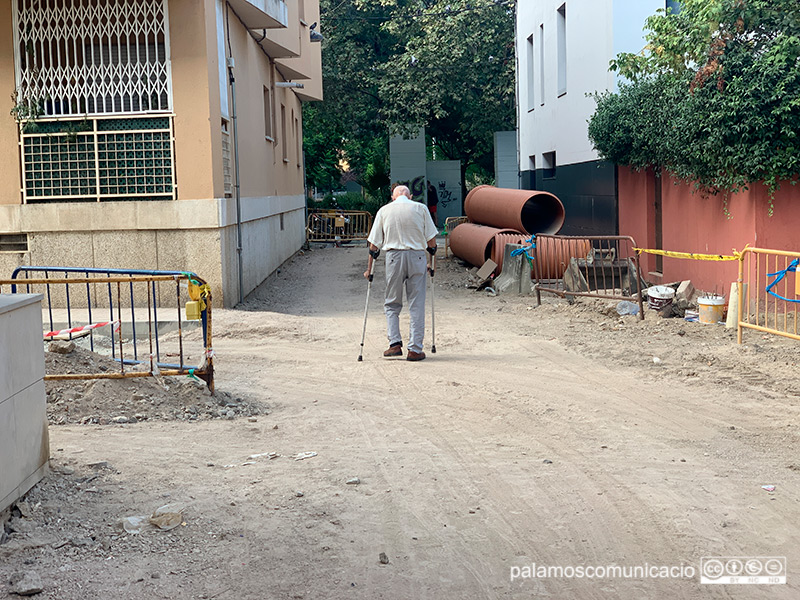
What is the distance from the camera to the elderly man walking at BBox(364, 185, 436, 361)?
376 inches

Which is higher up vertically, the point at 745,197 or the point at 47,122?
the point at 47,122

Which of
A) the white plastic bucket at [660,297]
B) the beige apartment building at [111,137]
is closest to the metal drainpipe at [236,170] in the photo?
the beige apartment building at [111,137]

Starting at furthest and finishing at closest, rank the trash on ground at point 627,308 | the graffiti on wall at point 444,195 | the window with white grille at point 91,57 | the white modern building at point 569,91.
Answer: the graffiti on wall at point 444,195 → the white modern building at point 569,91 → the window with white grille at point 91,57 → the trash on ground at point 627,308

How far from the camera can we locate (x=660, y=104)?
13.1 m

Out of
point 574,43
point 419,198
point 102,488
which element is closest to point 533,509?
point 102,488

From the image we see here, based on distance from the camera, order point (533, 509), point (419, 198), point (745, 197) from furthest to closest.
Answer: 1. point (419, 198)
2. point (745, 197)
3. point (533, 509)

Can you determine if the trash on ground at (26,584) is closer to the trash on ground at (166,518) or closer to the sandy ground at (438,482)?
the sandy ground at (438,482)

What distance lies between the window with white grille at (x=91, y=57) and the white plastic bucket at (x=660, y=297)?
22.5 ft

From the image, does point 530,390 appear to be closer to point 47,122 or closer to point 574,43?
point 47,122

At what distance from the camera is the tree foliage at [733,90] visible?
10.3 m

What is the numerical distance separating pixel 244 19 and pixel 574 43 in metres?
6.91

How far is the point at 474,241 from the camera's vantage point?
17.8 m

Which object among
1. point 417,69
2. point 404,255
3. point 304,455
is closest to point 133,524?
point 304,455

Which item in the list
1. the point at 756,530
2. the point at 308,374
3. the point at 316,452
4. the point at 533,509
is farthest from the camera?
the point at 308,374
